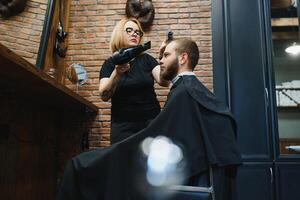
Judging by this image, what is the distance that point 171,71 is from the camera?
1890 millimetres

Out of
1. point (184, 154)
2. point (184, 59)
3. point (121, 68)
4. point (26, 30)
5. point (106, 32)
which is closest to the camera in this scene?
point (184, 154)

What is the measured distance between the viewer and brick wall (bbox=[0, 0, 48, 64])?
2.20 meters

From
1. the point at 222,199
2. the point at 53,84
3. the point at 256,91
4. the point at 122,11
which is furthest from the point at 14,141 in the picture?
the point at 256,91

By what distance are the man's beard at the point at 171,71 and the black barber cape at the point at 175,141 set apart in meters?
0.23

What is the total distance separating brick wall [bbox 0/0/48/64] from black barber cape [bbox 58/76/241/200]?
4.10 feet

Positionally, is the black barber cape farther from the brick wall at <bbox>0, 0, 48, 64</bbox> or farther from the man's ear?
the brick wall at <bbox>0, 0, 48, 64</bbox>


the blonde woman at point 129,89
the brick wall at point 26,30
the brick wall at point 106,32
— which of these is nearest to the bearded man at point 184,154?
the blonde woman at point 129,89

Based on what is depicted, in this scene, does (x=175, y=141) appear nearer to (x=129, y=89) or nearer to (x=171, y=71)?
(x=171, y=71)

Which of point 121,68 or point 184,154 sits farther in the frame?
point 121,68

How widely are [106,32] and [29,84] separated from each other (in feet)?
5.51

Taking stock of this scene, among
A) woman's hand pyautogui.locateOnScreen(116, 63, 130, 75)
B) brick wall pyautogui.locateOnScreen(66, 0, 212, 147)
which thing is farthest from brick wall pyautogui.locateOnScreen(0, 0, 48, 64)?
woman's hand pyautogui.locateOnScreen(116, 63, 130, 75)

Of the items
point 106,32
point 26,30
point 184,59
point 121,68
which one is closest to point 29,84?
point 121,68

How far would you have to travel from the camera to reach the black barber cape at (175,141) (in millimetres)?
1385

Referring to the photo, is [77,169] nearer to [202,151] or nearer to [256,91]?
[202,151]
